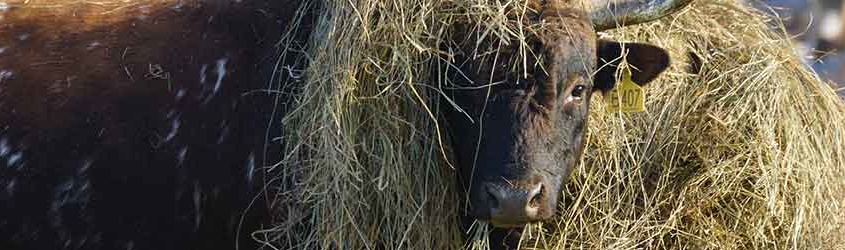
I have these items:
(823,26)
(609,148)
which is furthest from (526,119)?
(823,26)

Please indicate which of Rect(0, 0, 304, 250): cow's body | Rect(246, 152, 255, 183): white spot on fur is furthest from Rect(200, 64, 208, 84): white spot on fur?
Rect(246, 152, 255, 183): white spot on fur

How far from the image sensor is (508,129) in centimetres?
446

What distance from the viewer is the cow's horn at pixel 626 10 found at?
472cm

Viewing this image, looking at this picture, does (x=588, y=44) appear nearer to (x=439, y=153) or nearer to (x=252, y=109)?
(x=439, y=153)

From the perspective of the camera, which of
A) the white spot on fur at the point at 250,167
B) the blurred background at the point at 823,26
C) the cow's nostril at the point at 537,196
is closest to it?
the cow's nostril at the point at 537,196

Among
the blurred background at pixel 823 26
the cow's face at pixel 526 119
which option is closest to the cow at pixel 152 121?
the cow's face at pixel 526 119

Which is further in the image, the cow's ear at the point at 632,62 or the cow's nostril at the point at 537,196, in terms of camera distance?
the cow's ear at the point at 632,62

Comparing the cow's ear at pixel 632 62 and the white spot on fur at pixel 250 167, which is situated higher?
the cow's ear at pixel 632 62

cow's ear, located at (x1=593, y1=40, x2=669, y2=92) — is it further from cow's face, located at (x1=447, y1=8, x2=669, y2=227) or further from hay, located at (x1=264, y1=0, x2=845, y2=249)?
hay, located at (x1=264, y1=0, x2=845, y2=249)

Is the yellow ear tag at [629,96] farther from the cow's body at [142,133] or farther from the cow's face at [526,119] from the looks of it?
the cow's body at [142,133]

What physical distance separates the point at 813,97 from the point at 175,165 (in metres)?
2.51

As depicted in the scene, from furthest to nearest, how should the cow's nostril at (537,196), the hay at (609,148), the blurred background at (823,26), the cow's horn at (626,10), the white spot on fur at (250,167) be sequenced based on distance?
the blurred background at (823,26) < the white spot on fur at (250,167) < the cow's horn at (626,10) < the hay at (609,148) < the cow's nostril at (537,196)

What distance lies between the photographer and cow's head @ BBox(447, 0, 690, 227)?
439 cm

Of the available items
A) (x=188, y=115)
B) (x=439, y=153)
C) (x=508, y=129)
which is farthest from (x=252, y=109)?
(x=508, y=129)
